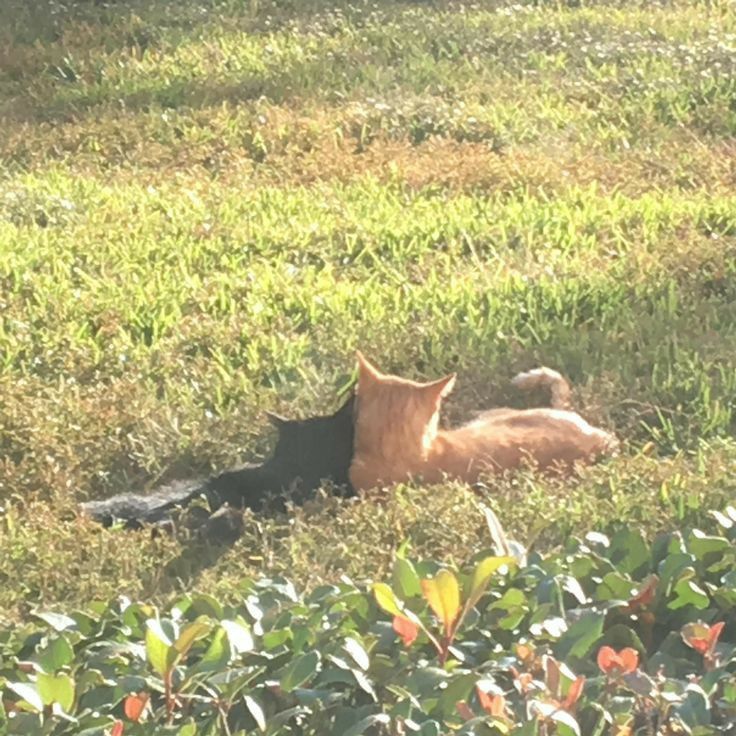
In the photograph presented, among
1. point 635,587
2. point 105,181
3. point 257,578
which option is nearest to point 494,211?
point 105,181

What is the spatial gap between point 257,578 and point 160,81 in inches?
→ 273

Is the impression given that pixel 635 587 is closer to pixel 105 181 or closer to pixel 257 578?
pixel 257 578

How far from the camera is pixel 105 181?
8.84 meters

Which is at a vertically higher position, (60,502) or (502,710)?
(502,710)

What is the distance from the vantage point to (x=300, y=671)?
3.03 m

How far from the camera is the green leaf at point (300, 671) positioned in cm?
302

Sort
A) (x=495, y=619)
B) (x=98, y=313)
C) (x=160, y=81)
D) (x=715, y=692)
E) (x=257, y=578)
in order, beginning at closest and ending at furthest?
(x=715, y=692)
(x=495, y=619)
(x=257, y=578)
(x=98, y=313)
(x=160, y=81)

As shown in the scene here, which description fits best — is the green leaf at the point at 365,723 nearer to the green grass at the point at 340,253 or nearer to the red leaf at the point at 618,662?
the red leaf at the point at 618,662

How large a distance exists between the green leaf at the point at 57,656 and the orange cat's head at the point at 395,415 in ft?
6.37

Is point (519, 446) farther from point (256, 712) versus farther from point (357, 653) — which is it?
point (256, 712)

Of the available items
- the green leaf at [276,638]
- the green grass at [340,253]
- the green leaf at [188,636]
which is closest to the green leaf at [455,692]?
the green leaf at [276,638]

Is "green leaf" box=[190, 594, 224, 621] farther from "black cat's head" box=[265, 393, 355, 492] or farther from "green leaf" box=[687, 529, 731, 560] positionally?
"black cat's head" box=[265, 393, 355, 492]

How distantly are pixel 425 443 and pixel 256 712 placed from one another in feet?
7.03

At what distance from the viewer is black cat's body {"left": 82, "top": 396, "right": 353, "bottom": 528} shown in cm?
495
